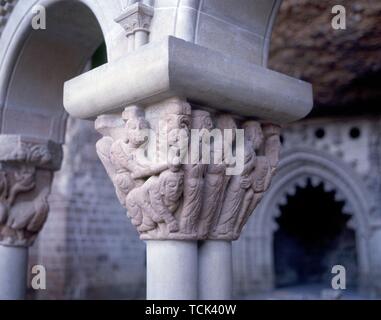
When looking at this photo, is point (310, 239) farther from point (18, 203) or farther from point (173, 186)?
point (173, 186)

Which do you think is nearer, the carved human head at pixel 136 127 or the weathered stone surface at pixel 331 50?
the carved human head at pixel 136 127

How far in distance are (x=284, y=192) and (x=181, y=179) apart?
5.06 metres

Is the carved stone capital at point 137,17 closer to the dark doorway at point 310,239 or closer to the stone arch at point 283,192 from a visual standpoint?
the stone arch at point 283,192

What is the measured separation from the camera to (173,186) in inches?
60.2

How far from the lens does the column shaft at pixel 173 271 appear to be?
62.1 inches

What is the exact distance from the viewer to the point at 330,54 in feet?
15.9

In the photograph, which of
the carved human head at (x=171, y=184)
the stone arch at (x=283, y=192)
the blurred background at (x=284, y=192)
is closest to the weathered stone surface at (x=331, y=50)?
the blurred background at (x=284, y=192)

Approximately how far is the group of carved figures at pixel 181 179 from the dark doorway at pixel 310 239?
18.9 ft

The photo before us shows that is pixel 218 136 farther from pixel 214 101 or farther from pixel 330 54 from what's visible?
pixel 330 54

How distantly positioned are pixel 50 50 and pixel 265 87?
5.13ft

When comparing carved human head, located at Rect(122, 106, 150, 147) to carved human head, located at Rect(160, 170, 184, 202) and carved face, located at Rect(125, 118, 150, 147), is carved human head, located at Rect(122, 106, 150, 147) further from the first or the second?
carved human head, located at Rect(160, 170, 184, 202)

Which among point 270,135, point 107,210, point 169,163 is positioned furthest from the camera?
point 107,210

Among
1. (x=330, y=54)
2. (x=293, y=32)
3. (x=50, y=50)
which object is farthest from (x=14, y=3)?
(x=330, y=54)

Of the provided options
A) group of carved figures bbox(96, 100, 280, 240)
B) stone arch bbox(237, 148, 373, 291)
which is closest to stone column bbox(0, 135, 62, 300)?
group of carved figures bbox(96, 100, 280, 240)
